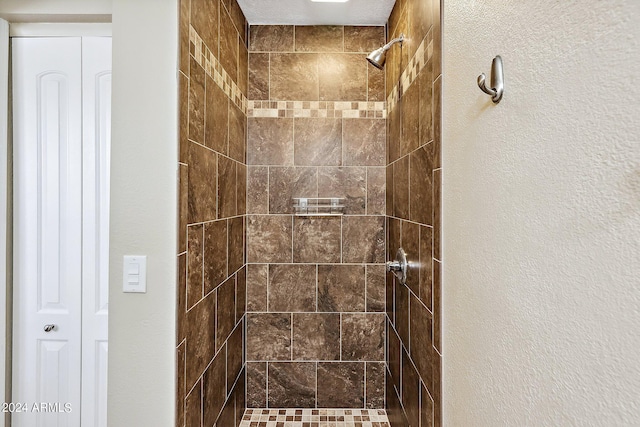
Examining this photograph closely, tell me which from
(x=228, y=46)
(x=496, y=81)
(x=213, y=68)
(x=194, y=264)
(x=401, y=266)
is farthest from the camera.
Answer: (x=228, y=46)

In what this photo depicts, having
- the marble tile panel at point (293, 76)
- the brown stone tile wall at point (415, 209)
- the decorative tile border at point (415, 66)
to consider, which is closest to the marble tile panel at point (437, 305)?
the brown stone tile wall at point (415, 209)

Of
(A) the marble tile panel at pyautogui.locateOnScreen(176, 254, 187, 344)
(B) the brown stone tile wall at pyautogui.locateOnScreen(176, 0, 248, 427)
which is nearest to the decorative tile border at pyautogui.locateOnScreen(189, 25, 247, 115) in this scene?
(B) the brown stone tile wall at pyautogui.locateOnScreen(176, 0, 248, 427)

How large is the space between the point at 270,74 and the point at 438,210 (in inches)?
61.8

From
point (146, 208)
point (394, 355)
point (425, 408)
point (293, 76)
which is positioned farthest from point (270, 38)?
point (425, 408)

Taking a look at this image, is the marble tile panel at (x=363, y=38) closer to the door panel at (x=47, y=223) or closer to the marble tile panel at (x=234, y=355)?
the door panel at (x=47, y=223)

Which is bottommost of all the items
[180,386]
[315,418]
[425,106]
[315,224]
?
[315,418]

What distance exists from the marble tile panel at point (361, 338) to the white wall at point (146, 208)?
129 cm

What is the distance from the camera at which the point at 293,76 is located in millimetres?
2324

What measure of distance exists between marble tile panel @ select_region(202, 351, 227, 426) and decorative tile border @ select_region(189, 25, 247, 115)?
4.23 ft

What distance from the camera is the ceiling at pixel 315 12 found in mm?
2084

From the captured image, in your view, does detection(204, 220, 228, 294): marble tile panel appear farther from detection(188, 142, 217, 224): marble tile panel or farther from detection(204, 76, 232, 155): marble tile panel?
detection(204, 76, 232, 155): marble tile panel

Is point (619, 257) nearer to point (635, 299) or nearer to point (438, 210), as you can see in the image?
point (635, 299)

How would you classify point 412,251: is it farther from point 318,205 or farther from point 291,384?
point 291,384

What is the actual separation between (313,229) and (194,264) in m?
1.05
